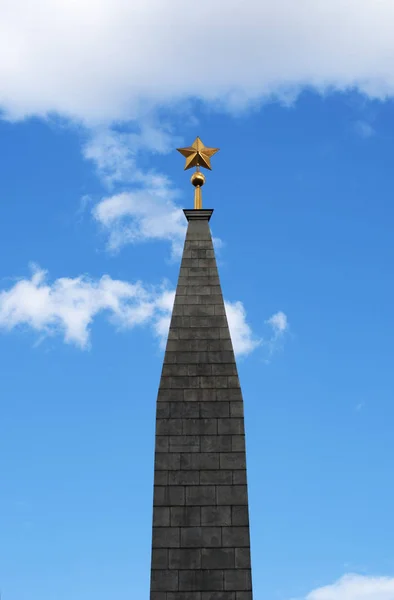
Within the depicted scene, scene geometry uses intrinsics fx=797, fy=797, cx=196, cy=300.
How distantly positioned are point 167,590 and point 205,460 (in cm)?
408

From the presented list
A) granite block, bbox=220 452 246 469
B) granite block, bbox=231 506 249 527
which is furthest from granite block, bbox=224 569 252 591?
granite block, bbox=220 452 246 469

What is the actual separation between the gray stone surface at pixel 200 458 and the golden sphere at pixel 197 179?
10.2 feet

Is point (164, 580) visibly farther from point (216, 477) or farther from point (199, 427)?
point (199, 427)

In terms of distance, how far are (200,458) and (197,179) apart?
1086 cm

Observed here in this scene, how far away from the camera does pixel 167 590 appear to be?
77.1 ft

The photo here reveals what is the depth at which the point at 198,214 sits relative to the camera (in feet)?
98.1

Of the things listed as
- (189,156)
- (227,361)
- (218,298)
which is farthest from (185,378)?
(189,156)

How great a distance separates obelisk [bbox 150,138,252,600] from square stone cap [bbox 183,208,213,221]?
1.29 metres

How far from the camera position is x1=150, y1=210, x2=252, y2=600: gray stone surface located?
77.8 feet

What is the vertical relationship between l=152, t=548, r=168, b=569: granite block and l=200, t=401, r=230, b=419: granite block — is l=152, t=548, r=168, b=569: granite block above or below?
below

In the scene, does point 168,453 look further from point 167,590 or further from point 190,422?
point 167,590

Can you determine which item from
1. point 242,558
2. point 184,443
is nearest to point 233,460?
point 184,443

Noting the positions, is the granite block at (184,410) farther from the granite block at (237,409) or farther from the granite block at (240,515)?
the granite block at (240,515)

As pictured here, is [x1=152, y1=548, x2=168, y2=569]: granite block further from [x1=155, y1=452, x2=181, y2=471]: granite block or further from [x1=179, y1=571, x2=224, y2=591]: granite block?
[x1=155, y1=452, x2=181, y2=471]: granite block
